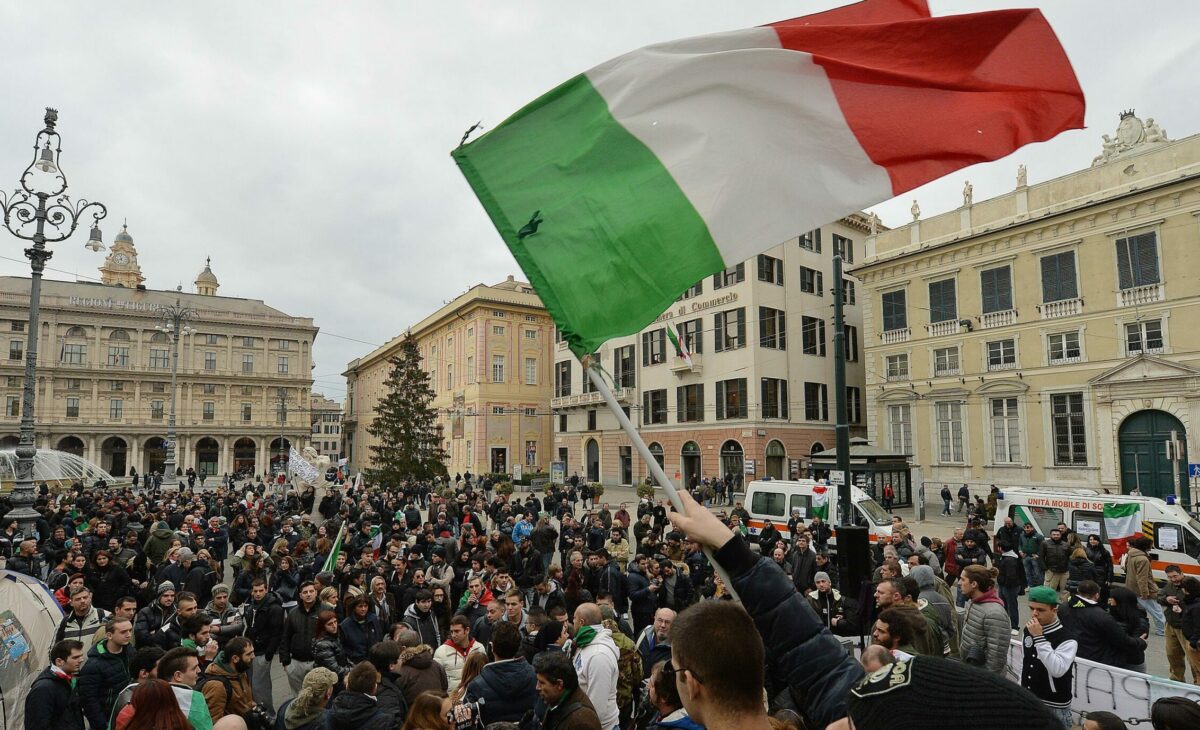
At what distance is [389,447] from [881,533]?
30.5m

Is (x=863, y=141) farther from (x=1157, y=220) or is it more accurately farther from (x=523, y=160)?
(x=1157, y=220)

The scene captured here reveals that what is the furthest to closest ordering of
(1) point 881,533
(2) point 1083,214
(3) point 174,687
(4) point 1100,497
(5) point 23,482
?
(2) point 1083,214
(1) point 881,533
(4) point 1100,497
(5) point 23,482
(3) point 174,687

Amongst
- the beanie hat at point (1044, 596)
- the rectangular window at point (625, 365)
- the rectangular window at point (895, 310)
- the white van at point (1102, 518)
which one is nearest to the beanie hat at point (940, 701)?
the beanie hat at point (1044, 596)

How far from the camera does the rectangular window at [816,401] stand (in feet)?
126

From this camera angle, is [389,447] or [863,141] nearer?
[863,141]

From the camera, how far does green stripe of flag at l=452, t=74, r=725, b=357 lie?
3.60m

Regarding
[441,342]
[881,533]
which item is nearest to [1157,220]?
[881,533]

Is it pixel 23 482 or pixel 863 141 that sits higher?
pixel 863 141

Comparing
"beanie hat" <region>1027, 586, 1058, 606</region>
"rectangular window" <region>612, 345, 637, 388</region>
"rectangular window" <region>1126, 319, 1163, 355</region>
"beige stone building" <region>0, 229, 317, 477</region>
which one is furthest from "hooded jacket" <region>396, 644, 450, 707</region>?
"beige stone building" <region>0, 229, 317, 477</region>

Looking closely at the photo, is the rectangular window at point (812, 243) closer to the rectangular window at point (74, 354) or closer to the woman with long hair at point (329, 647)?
the woman with long hair at point (329, 647)

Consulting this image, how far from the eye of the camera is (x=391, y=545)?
10.3 metres

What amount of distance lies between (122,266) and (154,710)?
105219 mm

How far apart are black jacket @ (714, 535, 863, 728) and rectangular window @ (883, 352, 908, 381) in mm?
34518

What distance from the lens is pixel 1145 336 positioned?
83.0 ft
